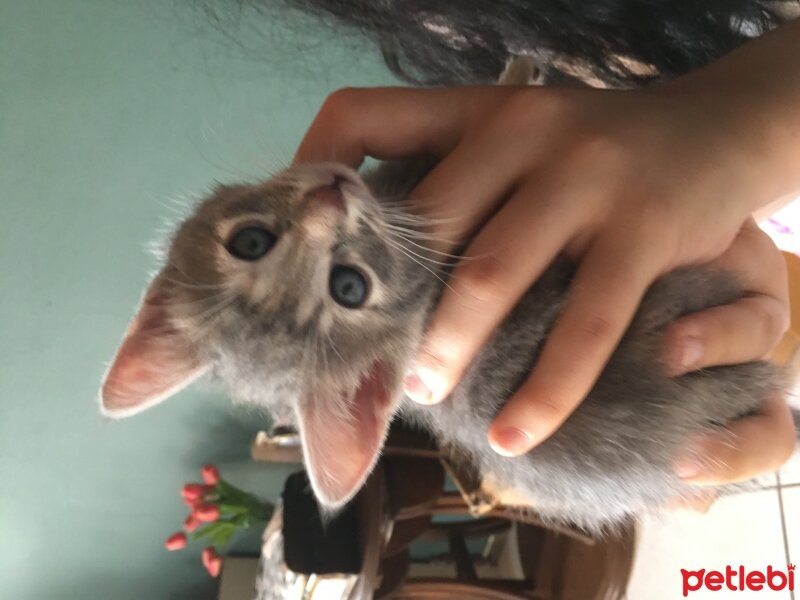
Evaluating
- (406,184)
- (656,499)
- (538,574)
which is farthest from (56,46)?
(538,574)

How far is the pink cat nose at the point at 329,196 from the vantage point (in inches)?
26.5

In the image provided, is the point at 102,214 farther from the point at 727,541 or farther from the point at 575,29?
the point at 727,541

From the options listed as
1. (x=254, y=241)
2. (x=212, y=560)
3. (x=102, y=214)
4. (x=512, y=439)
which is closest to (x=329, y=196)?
(x=254, y=241)

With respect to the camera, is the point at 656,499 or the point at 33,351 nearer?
the point at 656,499

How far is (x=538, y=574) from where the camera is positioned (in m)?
1.59

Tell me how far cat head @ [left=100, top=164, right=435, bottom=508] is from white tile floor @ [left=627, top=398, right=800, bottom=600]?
3.21ft

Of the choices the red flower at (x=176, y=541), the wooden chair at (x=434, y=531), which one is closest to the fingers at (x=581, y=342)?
the wooden chair at (x=434, y=531)

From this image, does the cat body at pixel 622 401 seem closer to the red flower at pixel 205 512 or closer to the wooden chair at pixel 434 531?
the wooden chair at pixel 434 531

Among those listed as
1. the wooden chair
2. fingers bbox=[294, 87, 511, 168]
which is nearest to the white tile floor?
the wooden chair

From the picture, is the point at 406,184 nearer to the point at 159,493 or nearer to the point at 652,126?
the point at 652,126

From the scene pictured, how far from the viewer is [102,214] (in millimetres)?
1516

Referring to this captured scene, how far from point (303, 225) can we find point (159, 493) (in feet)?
4.93

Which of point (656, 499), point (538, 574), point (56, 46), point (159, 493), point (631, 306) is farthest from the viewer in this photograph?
point (159, 493)

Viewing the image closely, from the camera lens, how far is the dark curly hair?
30.5 inches
